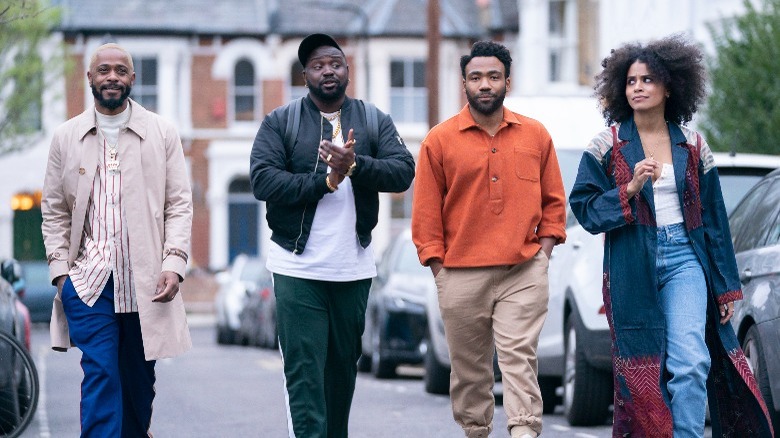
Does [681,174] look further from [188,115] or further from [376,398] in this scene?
[188,115]

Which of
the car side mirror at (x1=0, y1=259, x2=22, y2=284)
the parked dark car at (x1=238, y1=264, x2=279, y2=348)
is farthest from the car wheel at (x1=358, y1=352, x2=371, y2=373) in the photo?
the car side mirror at (x1=0, y1=259, x2=22, y2=284)

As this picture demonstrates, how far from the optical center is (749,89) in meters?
19.4

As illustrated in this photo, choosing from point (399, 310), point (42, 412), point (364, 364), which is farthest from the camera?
point (364, 364)

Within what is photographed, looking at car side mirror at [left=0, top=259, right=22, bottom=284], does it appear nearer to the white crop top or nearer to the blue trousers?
the blue trousers

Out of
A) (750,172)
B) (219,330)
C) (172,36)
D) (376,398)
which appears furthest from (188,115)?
(750,172)

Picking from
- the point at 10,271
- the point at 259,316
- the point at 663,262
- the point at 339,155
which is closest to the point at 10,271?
the point at 10,271

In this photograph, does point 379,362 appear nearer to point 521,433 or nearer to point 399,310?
point 399,310

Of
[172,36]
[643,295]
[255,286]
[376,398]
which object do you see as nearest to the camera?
[643,295]

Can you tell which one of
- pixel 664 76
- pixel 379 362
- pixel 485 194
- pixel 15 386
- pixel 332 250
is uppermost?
pixel 664 76

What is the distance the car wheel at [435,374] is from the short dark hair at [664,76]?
289 inches

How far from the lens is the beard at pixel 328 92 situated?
312 inches

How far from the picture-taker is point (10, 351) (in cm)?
1055

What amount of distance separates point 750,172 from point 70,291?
5490mm

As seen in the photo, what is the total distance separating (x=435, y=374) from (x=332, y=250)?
7.85 metres
